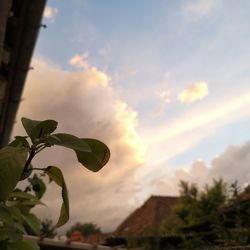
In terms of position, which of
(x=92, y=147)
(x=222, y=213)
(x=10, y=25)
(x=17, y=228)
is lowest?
(x=17, y=228)

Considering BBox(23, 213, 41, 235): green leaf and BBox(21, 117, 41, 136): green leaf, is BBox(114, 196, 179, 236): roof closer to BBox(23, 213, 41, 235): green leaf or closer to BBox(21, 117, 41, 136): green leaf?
BBox(23, 213, 41, 235): green leaf

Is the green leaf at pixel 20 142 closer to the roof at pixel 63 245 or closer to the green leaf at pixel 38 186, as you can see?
the green leaf at pixel 38 186

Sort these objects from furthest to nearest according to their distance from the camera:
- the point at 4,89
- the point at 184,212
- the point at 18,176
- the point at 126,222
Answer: the point at 126,222, the point at 184,212, the point at 4,89, the point at 18,176

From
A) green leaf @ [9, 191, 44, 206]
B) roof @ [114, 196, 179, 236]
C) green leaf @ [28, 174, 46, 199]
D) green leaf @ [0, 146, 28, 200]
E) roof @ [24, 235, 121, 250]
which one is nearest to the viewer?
green leaf @ [0, 146, 28, 200]

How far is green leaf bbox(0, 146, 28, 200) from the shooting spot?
681mm

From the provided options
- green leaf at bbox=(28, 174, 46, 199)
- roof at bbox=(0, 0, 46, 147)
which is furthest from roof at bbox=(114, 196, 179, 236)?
green leaf at bbox=(28, 174, 46, 199)

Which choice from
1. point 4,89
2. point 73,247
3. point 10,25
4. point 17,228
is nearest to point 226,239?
point 73,247

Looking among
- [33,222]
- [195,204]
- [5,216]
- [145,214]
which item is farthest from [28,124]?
[145,214]

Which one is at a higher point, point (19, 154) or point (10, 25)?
point (10, 25)

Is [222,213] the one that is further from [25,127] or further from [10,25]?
[25,127]

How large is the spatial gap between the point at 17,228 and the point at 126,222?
25.9m

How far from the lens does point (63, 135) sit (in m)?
0.75

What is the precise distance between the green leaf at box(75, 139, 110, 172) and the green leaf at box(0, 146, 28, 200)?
0.39 ft

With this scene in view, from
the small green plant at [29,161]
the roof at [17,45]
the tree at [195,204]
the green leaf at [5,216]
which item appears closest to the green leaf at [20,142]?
the small green plant at [29,161]
